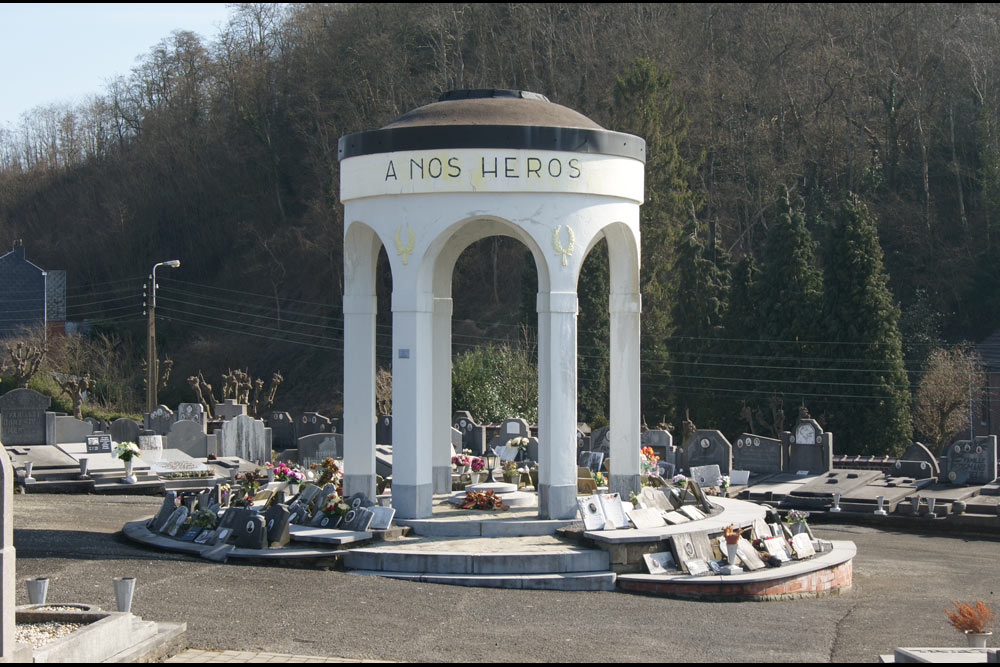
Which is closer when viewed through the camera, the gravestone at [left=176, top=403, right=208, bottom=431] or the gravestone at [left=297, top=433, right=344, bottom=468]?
the gravestone at [left=297, top=433, right=344, bottom=468]

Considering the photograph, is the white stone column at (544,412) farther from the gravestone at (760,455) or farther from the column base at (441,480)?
the gravestone at (760,455)

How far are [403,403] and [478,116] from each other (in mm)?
4274

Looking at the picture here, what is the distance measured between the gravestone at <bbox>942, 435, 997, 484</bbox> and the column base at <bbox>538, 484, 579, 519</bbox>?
1208 cm

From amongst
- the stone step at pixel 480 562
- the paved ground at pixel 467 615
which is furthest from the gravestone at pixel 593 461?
the stone step at pixel 480 562

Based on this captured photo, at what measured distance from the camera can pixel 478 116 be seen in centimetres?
1656

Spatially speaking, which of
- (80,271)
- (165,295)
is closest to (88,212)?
(80,271)

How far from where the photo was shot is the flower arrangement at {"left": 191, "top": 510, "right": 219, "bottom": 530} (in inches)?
650

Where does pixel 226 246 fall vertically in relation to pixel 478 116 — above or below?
above

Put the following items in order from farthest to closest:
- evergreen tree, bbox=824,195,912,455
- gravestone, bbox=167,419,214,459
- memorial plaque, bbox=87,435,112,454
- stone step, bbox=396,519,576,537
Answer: evergreen tree, bbox=824,195,912,455 → gravestone, bbox=167,419,214,459 → memorial plaque, bbox=87,435,112,454 → stone step, bbox=396,519,576,537

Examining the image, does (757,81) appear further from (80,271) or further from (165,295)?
(80,271)

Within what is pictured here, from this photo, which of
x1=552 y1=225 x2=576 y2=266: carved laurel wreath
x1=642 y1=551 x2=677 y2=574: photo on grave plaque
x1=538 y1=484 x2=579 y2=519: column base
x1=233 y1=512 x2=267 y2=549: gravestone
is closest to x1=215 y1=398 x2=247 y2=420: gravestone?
x1=233 y1=512 x2=267 y2=549: gravestone

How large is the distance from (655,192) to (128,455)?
2526 centimetres

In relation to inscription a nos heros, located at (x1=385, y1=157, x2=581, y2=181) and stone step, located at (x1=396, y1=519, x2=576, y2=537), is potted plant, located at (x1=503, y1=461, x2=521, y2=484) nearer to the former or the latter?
stone step, located at (x1=396, y1=519, x2=576, y2=537)

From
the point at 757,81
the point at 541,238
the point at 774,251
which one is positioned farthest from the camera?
the point at 757,81
